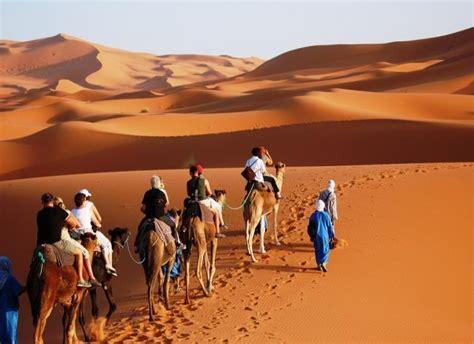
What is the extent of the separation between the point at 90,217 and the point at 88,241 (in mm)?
584

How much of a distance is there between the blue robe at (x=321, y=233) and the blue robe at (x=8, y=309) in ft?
17.7

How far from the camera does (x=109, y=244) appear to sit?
11.5 meters

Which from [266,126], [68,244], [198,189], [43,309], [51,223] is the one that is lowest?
[43,309]

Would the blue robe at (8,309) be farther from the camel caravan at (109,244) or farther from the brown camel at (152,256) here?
the brown camel at (152,256)

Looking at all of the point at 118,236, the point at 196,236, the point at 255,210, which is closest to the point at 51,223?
the point at 118,236

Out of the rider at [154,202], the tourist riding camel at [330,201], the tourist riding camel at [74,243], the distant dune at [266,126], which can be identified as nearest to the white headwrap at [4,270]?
the tourist riding camel at [74,243]

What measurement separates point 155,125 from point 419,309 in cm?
3521

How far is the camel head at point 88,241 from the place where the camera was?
35.1ft

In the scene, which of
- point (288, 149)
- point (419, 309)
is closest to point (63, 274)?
point (419, 309)

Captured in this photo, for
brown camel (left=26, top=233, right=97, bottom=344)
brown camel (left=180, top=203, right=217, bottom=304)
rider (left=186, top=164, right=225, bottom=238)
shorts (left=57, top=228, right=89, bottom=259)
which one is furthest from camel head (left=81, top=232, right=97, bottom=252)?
rider (left=186, top=164, right=225, bottom=238)

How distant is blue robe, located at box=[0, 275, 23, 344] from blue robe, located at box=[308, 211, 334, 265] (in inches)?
212

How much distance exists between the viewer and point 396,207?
16.3 m

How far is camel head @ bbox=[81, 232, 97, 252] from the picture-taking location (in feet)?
35.1

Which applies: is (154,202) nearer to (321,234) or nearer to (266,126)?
(321,234)
